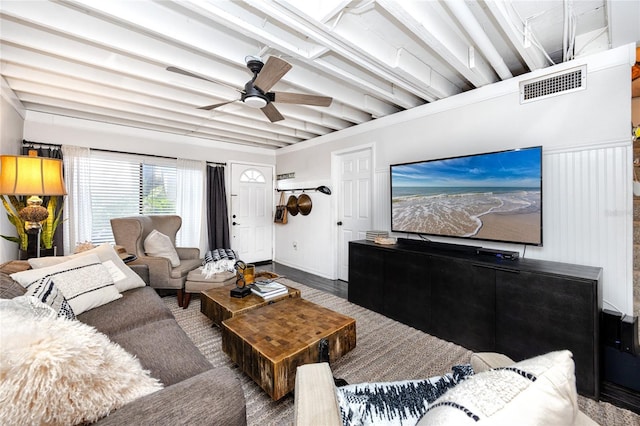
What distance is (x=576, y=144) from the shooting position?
7.11ft

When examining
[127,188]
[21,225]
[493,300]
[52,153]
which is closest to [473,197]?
[493,300]

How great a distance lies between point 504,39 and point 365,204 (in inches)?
92.5

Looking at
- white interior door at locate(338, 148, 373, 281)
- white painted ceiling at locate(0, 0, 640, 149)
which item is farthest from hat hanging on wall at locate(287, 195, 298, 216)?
white painted ceiling at locate(0, 0, 640, 149)

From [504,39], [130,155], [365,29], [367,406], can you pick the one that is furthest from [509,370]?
[130,155]

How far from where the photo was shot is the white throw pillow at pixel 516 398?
487 mm

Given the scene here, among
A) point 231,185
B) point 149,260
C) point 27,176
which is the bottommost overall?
point 149,260

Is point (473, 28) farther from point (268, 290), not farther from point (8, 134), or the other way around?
point (8, 134)

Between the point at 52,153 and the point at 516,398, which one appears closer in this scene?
the point at 516,398

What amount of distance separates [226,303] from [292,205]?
3.05m

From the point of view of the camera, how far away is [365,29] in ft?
6.75

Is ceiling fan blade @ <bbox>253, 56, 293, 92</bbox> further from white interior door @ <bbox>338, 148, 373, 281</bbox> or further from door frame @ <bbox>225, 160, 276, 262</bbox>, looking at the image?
door frame @ <bbox>225, 160, 276, 262</bbox>

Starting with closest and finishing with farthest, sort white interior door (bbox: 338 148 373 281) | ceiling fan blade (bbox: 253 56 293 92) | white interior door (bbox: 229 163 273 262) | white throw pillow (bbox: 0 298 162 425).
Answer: white throw pillow (bbox: 0 298 162 425), ceiling fan blade (bbox: 253 56 293 92), white interior door (bbox: 338 148 373 281), white interior door (bbox: 229 163 273 262)

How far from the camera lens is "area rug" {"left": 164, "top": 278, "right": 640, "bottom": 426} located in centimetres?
157

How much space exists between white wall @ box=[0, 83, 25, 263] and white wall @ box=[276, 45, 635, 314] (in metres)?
4.51
